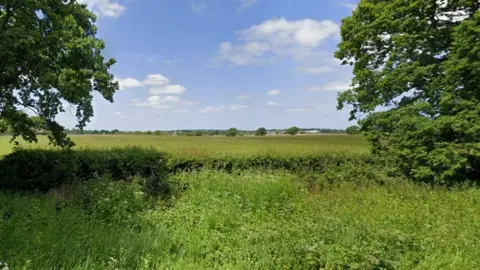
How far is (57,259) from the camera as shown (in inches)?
137

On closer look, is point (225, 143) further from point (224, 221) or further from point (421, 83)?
point (421, 83)

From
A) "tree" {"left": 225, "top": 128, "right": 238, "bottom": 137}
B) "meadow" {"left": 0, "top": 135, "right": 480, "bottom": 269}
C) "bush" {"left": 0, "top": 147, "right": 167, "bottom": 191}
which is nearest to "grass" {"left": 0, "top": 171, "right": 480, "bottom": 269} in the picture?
"meadow" {"left": 0, "top": 135, "right": 480, "bottom": 269}

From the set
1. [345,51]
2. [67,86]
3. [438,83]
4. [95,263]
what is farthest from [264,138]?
[95,263]

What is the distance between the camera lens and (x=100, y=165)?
8961 millimetres

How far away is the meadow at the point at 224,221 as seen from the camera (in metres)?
3.67

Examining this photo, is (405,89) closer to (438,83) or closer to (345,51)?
(438,83)

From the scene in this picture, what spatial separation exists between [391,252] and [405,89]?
8.37 m

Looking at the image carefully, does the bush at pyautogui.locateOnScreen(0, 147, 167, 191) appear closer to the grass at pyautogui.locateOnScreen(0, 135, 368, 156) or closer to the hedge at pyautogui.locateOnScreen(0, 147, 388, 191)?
the hedge at pyautogui.locateOnScreen(0, 147, 388, 191)

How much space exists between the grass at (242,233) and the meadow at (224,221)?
0.06 feet

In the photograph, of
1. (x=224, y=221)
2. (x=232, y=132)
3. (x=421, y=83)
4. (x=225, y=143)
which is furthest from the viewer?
(x=232, y=132)

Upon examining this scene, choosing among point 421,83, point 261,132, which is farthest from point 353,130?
point 261,132

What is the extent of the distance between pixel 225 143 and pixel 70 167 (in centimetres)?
567

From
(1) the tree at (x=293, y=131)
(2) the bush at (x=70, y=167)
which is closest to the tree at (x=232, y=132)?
(1) the tree at (x=293, y=131)

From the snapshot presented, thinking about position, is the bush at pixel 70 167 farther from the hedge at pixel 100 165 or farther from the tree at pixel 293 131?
the tree at pixel 293 131
